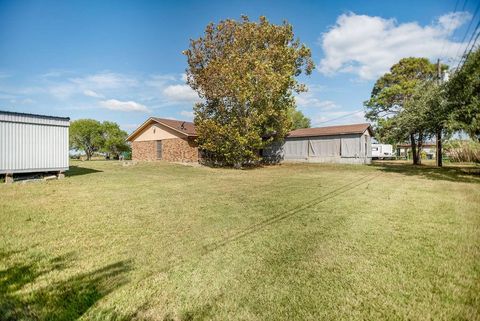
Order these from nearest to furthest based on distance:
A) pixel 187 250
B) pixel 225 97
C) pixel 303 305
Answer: pixel 303 305
pixel 187 250
pixel 225 97

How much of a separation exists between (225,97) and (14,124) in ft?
45.3

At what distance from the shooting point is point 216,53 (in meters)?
23.6

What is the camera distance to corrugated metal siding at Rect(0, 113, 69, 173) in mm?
11789

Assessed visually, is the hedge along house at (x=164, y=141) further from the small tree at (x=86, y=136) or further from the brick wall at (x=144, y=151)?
the small tree at (x=86, y=136)

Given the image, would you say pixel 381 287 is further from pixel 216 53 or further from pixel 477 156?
pixel 216 53

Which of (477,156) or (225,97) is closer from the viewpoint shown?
(477,156)

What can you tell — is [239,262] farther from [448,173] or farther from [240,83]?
[448,173]

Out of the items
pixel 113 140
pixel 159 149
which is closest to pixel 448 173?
pixel 159 149

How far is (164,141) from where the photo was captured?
26.9 metres

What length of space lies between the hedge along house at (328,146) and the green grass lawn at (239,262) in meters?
20.5

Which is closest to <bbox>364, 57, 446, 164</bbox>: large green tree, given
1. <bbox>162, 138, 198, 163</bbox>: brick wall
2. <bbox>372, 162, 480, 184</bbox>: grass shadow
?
<bbox>372, 162, 480, 184</bbox>: grass shadow

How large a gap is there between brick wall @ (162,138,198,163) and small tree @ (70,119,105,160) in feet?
102

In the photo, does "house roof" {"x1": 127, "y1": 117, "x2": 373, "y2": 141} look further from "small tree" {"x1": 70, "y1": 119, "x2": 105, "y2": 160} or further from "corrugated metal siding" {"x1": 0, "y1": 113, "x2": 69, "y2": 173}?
"small tree" {"x1": 70, "y1": 119, "x2": 105, "y2": 160}

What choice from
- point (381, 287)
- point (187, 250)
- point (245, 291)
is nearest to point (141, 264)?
point (187, 250)
